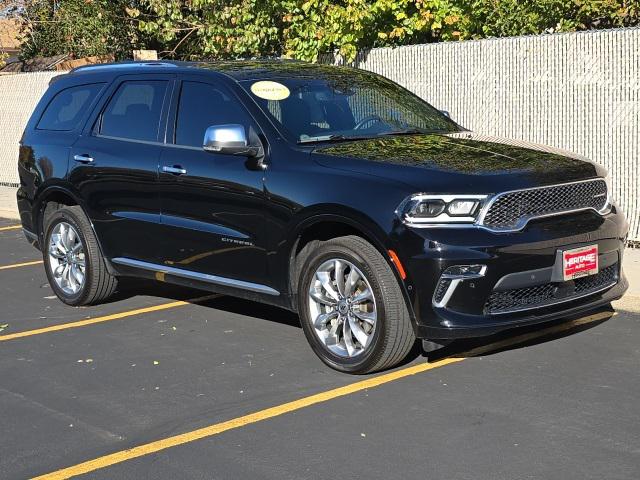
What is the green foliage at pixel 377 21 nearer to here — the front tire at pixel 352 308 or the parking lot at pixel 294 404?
the parking lot at pixel 294 404

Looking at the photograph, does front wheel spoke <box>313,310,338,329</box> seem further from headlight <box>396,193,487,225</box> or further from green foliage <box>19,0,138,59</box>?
green foliage <box>19,0,138,59</box>

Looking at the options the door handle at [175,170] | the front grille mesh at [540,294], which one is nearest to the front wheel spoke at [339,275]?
the front grille mesh at [540,294]

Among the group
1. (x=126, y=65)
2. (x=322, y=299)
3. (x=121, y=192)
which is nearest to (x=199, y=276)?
(x=121, y=192)

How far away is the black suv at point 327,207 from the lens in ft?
19.8

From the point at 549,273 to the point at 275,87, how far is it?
7.85ft

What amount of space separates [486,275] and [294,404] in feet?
4.20

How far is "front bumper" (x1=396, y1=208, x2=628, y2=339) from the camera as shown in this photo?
19.5 ft

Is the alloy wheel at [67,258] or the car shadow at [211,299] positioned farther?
the alloy wheel at [67,258]

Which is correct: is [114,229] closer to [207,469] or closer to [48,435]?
[48,435]

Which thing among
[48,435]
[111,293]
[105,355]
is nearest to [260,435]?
[48,435]

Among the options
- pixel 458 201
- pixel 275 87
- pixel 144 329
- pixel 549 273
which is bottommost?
pixel 144 329

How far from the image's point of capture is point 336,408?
588 cm

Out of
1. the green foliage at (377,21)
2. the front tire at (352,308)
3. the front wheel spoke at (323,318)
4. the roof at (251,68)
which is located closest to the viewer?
the front tire at (352,308)

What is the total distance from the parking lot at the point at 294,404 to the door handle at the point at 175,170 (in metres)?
1.18
